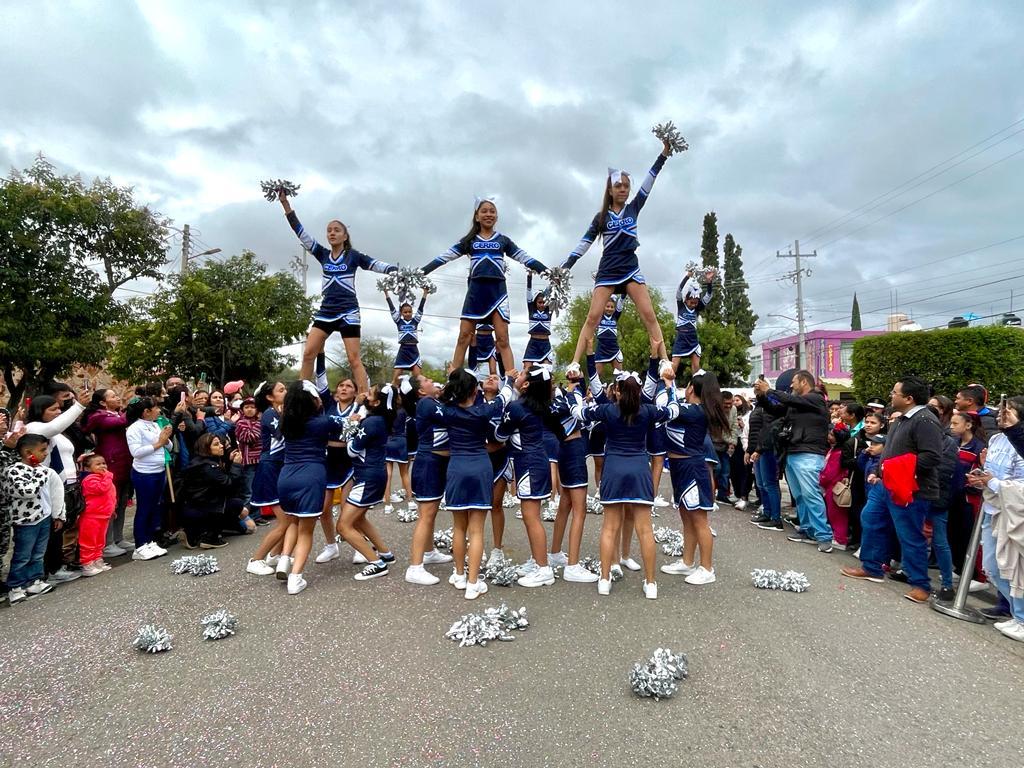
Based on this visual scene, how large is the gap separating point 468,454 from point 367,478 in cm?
113

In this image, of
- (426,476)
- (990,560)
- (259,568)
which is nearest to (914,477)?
(990,560)

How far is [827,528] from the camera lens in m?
6.70

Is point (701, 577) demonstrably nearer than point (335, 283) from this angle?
Yes

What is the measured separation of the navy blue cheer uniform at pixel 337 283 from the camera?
6438mm

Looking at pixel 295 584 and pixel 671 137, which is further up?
pixel 671 137

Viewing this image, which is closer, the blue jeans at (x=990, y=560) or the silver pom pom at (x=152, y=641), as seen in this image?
the silver pom pom at (x=152, y=641)

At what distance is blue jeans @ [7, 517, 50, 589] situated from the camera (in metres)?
4.96

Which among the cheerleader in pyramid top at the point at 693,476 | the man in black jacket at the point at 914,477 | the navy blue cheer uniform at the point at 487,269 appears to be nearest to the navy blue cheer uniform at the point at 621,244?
the navy blue cheer uniform at the point at 487,269

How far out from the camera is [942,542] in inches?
198

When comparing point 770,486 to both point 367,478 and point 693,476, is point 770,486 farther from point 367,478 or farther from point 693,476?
point 367,478

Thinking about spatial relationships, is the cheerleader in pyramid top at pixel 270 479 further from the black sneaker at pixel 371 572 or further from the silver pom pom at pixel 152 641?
the silver pom pom at pixel 152 641

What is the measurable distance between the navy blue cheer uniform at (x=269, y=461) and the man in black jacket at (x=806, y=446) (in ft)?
18.2

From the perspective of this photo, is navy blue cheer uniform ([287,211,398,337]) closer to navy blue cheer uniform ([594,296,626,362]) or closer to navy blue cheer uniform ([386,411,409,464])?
navy blue cheer uniform ([386,411,409,464])

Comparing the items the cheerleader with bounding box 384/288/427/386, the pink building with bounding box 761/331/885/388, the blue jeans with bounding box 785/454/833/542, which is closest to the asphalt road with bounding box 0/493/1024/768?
the blue jeans with bounding box 785/454/833/542
